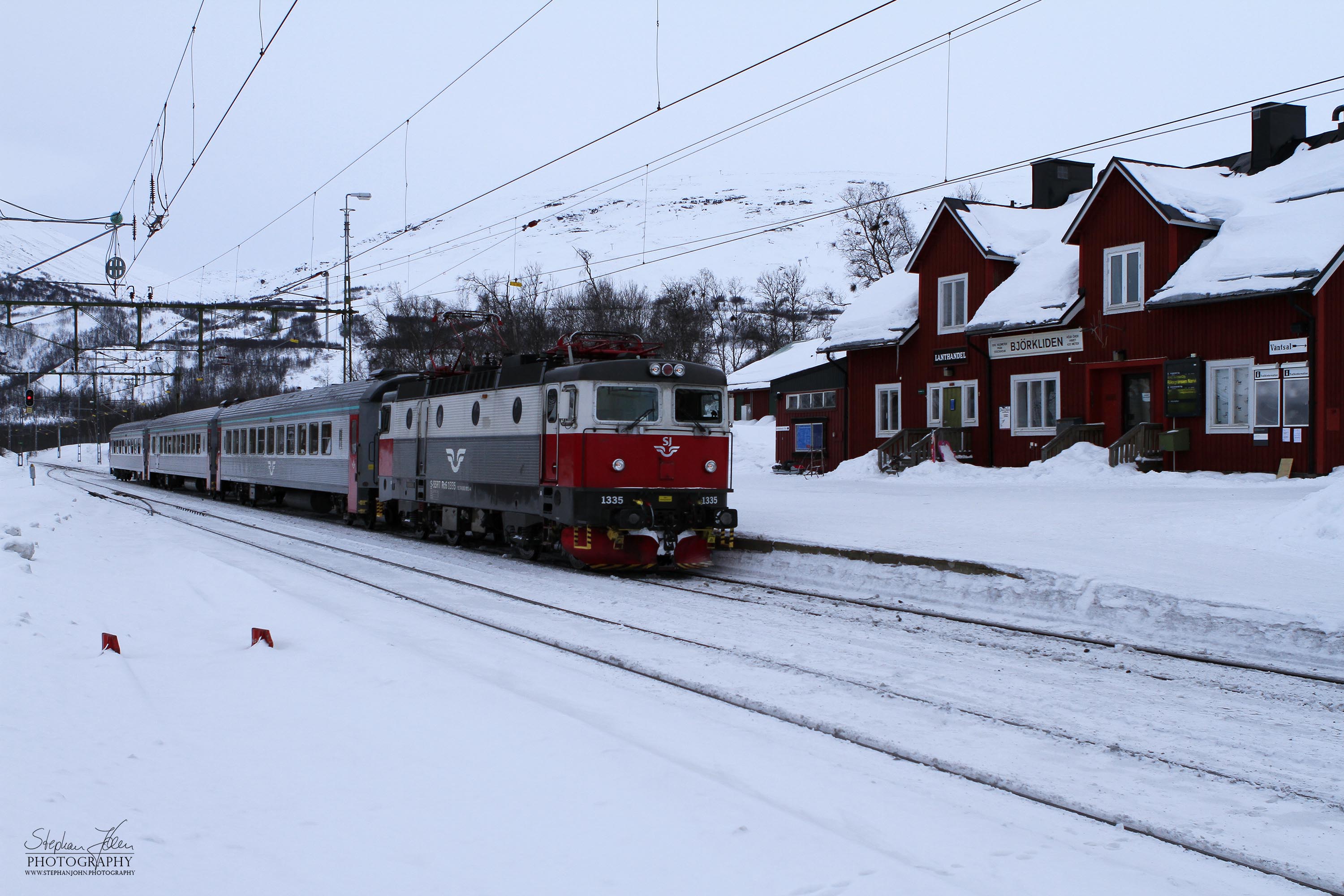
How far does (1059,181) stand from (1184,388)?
12.8 metres

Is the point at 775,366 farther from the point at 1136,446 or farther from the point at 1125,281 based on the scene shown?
the point at 1136,446

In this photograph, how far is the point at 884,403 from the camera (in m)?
31.4

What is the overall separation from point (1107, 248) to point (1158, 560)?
14792 mm

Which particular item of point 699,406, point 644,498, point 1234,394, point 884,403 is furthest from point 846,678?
point 884,403

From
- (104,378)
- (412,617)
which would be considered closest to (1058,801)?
(412,617)

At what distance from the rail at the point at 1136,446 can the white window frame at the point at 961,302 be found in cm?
627

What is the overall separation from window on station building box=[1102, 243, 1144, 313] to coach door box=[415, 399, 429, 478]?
16074mm

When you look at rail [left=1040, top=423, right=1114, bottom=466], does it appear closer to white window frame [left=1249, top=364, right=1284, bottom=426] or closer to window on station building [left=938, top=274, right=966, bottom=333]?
white window frame [left=1249, top=364, right=1284, bottom=426]

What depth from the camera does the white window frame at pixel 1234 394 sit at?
71.6 ft

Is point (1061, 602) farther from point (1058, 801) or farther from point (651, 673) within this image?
point (1058, 801)

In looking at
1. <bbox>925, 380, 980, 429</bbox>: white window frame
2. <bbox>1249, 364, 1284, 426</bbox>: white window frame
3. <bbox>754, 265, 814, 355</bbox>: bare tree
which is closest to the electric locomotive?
<bbox>1249, 364, 1284, 426</bbox>: white window frame

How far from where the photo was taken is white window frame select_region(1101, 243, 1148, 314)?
24031 millimetres

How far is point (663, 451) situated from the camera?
594 inches

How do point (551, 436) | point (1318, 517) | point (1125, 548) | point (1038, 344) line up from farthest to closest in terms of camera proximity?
point (1038, 344) → point (551, 436) → point (1125, 548) → point (1318, 517)
